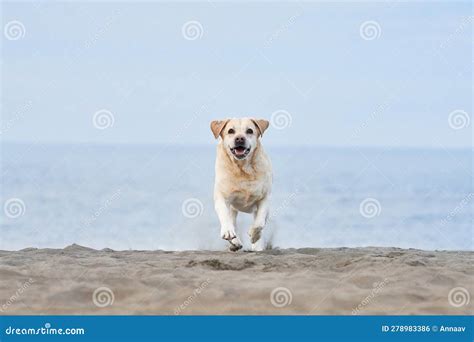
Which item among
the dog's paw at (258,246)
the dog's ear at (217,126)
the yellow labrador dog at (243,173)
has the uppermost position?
the dog's ear at (217,126)

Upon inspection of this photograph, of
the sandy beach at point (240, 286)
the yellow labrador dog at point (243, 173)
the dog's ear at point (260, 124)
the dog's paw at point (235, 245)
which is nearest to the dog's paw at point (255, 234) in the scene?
the yellow labrador dog at point (243, 173)

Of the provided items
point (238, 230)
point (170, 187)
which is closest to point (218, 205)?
point (238, 230)

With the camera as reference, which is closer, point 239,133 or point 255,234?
point 239,133

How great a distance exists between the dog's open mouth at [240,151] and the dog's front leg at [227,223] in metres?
0.67

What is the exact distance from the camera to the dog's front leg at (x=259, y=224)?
36.4 feet

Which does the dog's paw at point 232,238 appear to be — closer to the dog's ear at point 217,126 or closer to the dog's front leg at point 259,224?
the dog's front leg at point 259,224

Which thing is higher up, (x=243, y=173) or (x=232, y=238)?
(x=243, y=173)

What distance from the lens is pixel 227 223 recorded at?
10641 mm

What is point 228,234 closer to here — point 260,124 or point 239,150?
point 239,150

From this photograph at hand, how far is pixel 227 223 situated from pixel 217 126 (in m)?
1.32

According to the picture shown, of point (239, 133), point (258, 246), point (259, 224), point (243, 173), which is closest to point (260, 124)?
point (239, 133)

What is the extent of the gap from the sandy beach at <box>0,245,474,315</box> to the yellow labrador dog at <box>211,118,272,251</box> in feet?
5.36

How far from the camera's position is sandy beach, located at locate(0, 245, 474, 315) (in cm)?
730

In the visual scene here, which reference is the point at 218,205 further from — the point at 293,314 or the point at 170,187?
the point at 170,187
